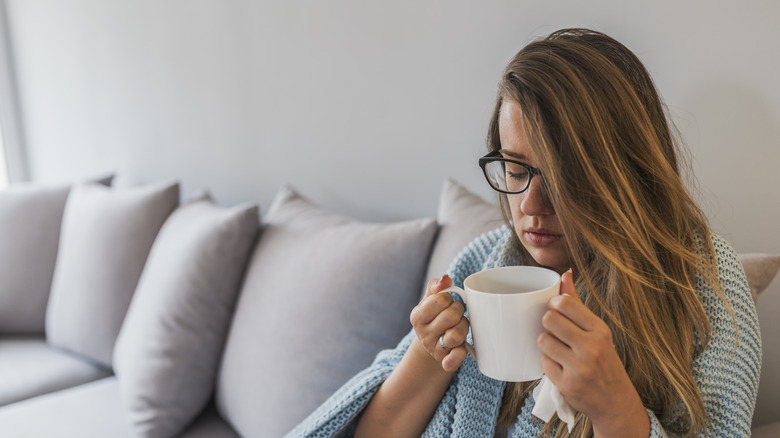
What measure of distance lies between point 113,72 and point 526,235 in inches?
87.6

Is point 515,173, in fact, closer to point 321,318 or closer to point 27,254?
point 321,318

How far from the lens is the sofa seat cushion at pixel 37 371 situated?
1756 millimetres

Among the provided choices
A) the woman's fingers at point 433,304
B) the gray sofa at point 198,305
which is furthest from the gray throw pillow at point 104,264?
the woman's fingers at point 433,304

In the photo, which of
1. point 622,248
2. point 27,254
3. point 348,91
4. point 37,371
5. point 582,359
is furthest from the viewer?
point 27,254

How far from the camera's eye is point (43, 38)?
9.59 ft

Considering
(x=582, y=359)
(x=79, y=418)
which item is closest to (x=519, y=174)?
(x=582, y=359)

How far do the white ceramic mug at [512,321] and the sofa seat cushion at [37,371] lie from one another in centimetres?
149

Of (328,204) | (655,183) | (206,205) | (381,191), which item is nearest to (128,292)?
(206,205)

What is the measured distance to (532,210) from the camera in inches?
29.6

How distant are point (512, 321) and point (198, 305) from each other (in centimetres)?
100

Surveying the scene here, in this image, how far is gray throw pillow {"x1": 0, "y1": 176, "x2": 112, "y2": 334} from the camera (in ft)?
7.09

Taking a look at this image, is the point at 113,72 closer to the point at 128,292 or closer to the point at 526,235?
the point at 128,292

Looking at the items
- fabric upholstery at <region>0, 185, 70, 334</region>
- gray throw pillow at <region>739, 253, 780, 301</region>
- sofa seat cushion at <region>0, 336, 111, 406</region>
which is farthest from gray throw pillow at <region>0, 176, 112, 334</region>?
gray throw pillow at <region>739, 253, 780, 301</region>

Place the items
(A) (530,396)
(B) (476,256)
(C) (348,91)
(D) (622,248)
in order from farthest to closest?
(C) (348,91)
(B) (476,256)
(A) (530,396)
(D) (622,248)
